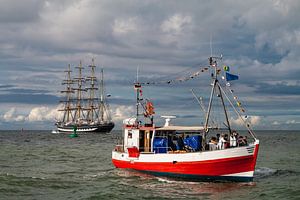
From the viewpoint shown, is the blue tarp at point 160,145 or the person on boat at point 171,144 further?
the person on boat at point 171,144

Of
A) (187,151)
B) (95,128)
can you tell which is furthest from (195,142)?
(95,128)

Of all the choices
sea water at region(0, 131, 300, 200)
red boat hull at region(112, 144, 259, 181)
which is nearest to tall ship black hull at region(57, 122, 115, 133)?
sea water at region(0, 131, 300, 200)

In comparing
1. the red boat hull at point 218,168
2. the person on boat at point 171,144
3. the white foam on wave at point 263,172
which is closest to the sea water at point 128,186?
the white foam on wave at point 263,172

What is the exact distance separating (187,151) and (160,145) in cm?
237

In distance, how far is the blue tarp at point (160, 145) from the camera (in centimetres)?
3091

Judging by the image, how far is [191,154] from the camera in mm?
28359

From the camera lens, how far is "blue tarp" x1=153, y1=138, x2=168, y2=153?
3091 centimetres

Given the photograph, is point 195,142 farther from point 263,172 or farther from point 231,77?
point 263,172

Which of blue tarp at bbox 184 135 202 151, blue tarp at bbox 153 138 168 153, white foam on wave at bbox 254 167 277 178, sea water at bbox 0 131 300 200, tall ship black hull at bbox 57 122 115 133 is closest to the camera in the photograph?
sea water at bbox 0 131 300 200

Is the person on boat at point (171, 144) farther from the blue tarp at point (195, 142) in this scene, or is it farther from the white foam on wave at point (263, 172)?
the white foam on wave at point (263, 172)

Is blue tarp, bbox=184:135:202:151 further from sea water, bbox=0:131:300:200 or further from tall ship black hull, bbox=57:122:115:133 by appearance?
tall ship black hull, bbox=57:122:115:133

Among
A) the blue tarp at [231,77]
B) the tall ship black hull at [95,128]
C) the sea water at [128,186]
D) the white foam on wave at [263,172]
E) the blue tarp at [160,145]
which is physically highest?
the blue tarp at [231,77]

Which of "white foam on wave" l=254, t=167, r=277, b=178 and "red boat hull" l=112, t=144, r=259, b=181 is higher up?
"red boat hull" l=112, t=144, r=259, b=181

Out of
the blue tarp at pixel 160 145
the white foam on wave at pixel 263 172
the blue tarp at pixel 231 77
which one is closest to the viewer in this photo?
the blue tarp at pixel 231 77
